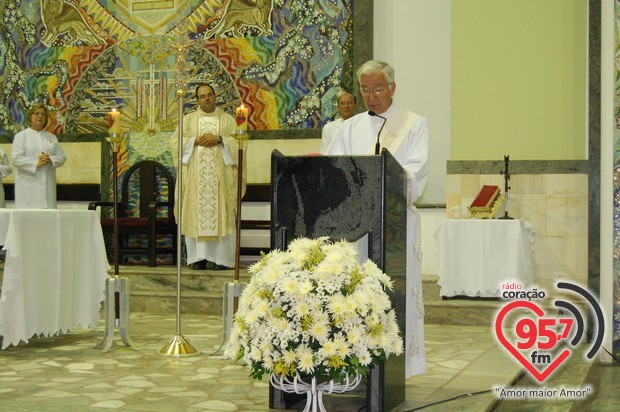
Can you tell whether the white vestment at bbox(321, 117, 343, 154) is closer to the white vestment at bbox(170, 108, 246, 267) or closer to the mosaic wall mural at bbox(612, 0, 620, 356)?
the white vestment at bbox(170, 108, 246, 267)

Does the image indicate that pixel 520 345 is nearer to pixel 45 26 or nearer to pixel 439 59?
pixel 439 59

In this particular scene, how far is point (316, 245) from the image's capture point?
11.3 feet

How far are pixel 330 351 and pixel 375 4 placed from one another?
7498mm

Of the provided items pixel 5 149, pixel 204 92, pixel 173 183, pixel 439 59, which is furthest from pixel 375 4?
pixel 5 149

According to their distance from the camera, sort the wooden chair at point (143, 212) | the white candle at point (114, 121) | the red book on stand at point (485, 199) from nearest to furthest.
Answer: the white candle at point (114, 121)
the red book on stand at point (485, 199)
the wooden chair at point (143, 212)

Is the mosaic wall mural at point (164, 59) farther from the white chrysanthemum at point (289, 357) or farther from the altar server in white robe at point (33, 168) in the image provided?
the white chrysanthemum at point (289, 357)

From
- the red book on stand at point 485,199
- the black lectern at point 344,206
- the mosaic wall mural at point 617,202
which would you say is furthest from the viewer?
the red book on stand at point 485,199

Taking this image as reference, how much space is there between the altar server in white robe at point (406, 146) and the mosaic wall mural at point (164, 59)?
5.54m

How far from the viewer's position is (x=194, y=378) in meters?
4.89

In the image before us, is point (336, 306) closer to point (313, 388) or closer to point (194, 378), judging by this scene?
point (313, 388)

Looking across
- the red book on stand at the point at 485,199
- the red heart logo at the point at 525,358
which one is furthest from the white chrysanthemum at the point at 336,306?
the red book on stand at the point at 485,199

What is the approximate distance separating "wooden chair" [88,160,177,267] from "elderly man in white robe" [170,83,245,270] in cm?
45

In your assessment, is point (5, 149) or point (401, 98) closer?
point (401, 98)

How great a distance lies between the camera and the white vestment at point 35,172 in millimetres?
9594
